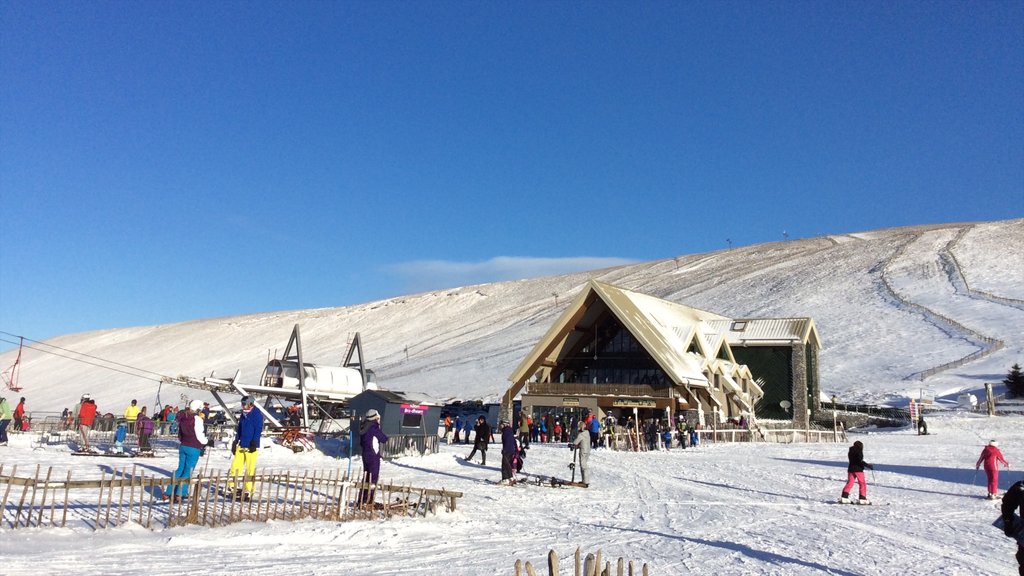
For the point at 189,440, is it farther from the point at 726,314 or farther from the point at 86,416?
the point at 726,314

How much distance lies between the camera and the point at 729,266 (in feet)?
353

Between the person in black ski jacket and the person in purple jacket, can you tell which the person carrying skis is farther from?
the person in black ski jacket

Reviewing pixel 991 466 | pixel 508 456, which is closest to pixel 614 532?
pixel 508 456

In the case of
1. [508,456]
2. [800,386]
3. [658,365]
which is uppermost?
[658,365]

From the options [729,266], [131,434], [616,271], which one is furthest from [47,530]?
[616,271]

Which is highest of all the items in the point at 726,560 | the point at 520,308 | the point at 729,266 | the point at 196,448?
the point at 729,266

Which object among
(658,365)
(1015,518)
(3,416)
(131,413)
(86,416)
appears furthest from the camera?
(658,365)

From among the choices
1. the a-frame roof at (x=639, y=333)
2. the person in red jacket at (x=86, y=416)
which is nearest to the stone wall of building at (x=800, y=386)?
the a-frame roof at (x=639, y=333)

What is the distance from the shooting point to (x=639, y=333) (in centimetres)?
3794

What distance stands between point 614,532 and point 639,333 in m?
27.0

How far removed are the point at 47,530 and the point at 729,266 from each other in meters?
105

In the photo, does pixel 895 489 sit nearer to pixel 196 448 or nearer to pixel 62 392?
pixel 196 448

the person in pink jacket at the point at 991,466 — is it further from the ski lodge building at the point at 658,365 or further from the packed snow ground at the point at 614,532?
the ski lodge building at the point at 658,365

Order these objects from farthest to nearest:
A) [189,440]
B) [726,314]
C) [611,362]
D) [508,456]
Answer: [726,314], [611,362], [508,456], [189,440]
